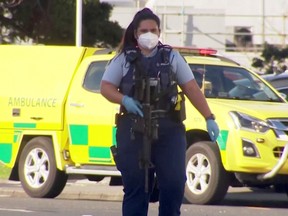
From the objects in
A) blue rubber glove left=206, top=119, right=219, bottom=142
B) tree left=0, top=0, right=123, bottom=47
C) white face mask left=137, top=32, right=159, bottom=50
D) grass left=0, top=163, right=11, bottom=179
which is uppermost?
tree left=0, top=0, right=123, bottom=47

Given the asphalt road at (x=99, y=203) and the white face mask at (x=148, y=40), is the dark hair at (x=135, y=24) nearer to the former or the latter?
the white face mask at (x=148, y=40)

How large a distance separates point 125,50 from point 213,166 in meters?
5.11

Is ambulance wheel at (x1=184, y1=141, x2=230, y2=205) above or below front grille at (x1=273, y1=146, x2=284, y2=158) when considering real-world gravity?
below

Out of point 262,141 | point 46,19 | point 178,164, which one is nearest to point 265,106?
point 262,141

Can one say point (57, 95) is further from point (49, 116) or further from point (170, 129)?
point (170, 129)

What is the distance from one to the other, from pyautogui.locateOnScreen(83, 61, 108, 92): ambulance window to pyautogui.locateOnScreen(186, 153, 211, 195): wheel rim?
70.0 inches

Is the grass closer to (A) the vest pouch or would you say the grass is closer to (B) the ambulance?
(B) the ambulance

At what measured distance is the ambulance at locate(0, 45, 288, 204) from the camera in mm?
11633

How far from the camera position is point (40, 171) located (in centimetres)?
1327

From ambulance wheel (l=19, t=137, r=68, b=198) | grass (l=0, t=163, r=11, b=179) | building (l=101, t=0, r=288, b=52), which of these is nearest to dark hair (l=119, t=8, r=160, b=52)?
ambulance wheel (l=19, t=137, r=68, b=198)

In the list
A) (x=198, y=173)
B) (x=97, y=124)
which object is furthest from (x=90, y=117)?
(x=198, y=173)

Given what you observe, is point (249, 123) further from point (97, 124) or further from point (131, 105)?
point (131, 105)

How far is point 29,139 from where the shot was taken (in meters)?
13.6

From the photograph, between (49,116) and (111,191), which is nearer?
(49,116)
